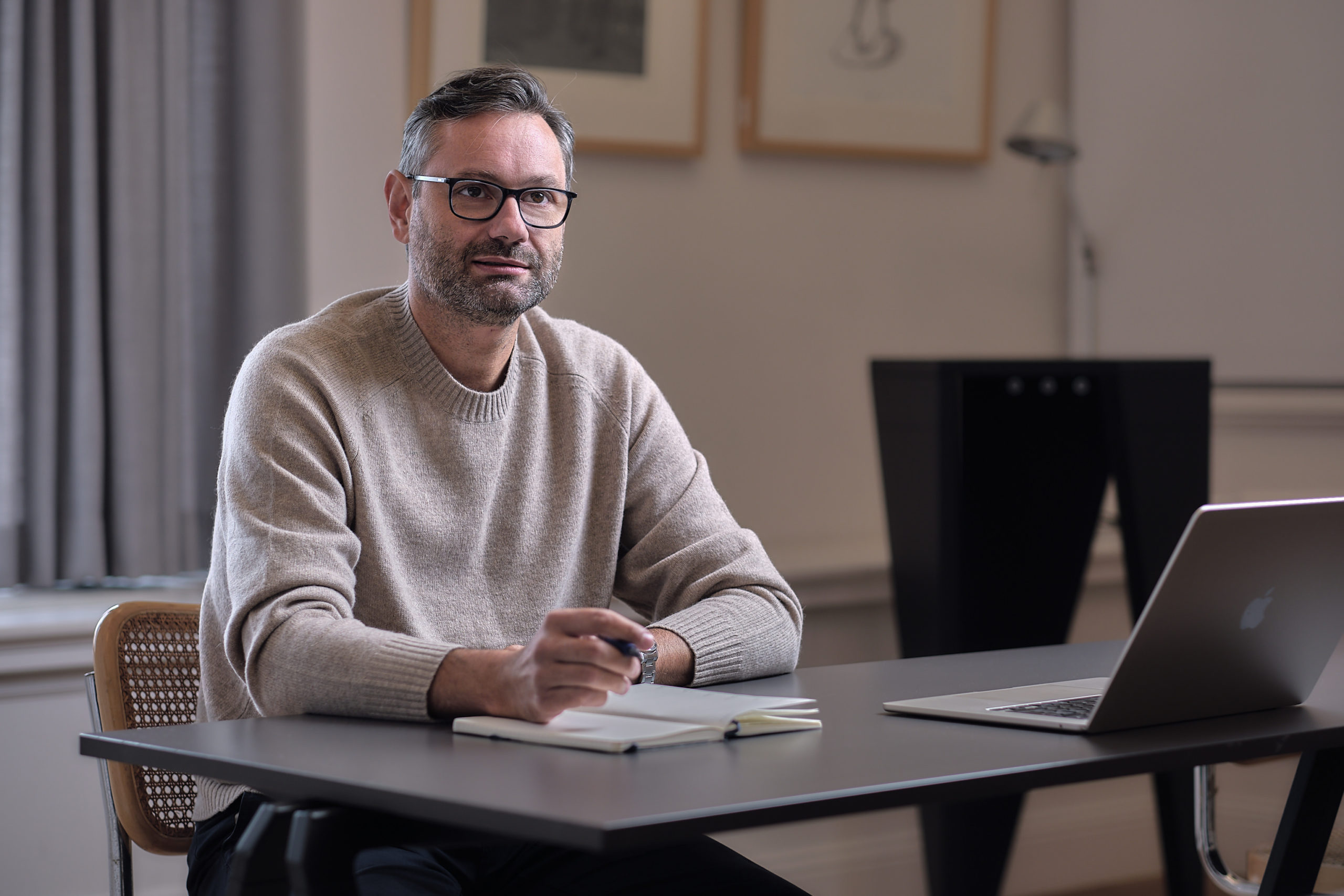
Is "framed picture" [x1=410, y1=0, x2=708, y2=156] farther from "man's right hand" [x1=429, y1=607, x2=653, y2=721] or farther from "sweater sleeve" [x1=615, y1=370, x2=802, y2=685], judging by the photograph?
"man's right hand" [x1=429, y1=607, x2=653, y2=721]

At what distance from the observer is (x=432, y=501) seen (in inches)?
63.4

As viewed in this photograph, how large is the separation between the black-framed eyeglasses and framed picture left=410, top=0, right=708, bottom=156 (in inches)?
38.7

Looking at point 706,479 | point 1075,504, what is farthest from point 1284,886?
point 1075,504

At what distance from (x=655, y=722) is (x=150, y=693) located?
809mm

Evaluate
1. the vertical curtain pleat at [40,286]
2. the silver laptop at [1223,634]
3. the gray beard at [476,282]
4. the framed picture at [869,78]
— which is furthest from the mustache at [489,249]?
the framed picture at [869,78]

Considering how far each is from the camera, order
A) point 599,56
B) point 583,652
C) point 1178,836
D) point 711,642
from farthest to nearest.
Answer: point 599,56, point 1178,836, point 711,642, point 583,652

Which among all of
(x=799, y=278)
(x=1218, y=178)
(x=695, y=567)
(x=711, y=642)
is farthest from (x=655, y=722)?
(x=1218, y=178)

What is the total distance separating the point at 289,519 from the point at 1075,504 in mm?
1742

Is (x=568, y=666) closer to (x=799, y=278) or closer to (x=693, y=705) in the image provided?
(x=693, y=705)

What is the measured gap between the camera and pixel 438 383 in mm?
Result: 1650

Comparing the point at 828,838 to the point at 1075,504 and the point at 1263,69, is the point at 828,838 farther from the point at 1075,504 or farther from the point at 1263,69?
the point at 1263,69

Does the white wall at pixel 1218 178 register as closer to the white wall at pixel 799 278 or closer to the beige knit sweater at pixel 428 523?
the white wall at pixel 799 278

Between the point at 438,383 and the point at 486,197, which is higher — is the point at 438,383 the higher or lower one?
the lower one

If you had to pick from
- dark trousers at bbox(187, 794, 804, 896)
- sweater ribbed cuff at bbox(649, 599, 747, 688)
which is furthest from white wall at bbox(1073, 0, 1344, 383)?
dark trousers at bbox(187, 794, 804, 896)
